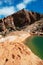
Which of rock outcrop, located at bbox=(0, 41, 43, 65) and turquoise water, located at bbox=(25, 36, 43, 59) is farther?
turquoise water, located at bbox=(25, 36, 43, 59)

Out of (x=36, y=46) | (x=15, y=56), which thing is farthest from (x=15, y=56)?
(x=36, y=46)

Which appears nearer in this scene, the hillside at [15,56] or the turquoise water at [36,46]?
the hillside at [15,56]

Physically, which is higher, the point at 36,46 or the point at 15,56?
the point at 15,56

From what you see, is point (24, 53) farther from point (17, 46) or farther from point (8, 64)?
point (8, 64)

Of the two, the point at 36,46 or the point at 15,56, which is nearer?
the point at 15,56

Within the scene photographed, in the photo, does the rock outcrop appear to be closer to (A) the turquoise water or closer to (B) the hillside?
(B) the hillside

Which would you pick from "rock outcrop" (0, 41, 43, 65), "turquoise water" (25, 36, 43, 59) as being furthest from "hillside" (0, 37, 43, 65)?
"turquoise water" (25, 36, 43, 59)

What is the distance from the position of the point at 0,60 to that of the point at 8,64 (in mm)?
1365

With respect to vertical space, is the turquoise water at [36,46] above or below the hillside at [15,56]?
below

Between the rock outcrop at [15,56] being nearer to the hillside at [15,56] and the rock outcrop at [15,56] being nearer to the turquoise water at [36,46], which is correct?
the hillside at [15,56]

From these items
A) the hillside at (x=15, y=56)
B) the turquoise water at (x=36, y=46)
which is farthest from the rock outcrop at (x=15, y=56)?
the turquoise water at (x=36, y=46)

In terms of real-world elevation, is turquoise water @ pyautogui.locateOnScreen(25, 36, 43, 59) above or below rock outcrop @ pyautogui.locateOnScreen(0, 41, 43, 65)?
below

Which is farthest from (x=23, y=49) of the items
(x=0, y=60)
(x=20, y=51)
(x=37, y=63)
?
(x=0, y=60)

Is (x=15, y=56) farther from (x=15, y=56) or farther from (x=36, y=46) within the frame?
(x=36, y=46)
